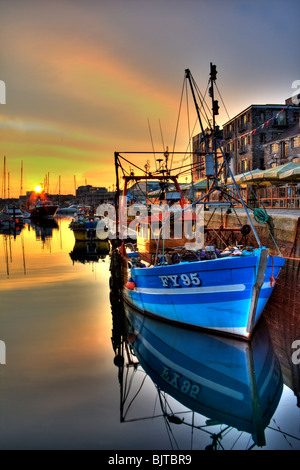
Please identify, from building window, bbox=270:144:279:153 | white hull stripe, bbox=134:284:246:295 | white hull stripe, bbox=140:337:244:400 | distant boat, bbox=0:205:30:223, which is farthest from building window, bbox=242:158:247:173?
distant boat, bbox=0:205:30:223

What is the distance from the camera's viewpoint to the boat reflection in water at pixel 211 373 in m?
8.05

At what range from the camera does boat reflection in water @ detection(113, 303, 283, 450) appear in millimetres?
8055

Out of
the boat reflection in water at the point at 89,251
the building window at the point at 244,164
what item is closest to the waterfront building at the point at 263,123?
the building window at the point at 244,164

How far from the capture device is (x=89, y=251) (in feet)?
133

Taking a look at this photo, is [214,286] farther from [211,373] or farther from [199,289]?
[211,373]

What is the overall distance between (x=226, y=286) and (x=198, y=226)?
502 cm

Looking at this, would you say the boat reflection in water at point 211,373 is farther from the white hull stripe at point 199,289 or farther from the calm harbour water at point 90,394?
the white hull stripe at point 199,289

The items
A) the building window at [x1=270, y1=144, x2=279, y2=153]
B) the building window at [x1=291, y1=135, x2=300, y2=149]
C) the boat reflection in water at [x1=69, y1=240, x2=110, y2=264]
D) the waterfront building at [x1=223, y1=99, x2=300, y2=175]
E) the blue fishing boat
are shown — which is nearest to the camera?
the blue fishing boat

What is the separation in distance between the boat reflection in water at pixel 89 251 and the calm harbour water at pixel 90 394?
17234 mm

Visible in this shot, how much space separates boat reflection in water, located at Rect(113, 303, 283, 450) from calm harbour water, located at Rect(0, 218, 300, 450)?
0.14 metres

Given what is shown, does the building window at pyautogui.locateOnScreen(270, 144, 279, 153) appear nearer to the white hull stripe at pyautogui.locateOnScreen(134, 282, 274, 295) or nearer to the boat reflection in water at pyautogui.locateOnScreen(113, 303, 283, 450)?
the boat reflection in water at pyautogui.locateOnScreen(113, 303, 283, 450)
